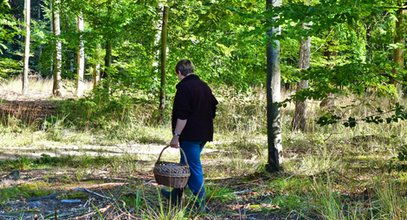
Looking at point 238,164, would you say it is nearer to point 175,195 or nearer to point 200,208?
point 175,195

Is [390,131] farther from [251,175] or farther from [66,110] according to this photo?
[66,110]

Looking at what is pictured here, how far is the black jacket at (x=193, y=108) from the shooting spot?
16.9ft

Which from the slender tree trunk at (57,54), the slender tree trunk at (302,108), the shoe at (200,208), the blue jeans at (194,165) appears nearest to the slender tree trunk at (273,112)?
the blue jeans at (194,165)

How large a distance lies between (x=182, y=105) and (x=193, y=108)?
14cm

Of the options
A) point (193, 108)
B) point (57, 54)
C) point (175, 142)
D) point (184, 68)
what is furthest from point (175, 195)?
point (57, 54)

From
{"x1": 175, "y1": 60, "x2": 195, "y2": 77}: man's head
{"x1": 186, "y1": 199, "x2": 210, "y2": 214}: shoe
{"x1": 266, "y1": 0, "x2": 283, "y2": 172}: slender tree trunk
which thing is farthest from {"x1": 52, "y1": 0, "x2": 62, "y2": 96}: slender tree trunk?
{"x1": 186, "y1": 199, "x2": 210, "y2": 214}: shoe

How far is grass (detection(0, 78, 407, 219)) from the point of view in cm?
490

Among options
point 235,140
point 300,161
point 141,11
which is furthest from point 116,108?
point 300,161

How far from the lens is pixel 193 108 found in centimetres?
519

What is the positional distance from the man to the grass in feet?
0.69

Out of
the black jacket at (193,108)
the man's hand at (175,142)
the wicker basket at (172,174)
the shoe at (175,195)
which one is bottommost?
the shoe at (175,195)

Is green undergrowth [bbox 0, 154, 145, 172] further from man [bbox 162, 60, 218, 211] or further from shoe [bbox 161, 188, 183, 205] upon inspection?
man [bbox 162, 60, 218, 211]

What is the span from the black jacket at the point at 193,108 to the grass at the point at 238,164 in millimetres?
696

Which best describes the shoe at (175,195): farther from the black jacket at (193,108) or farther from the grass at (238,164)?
the black jacket at (193,108)
